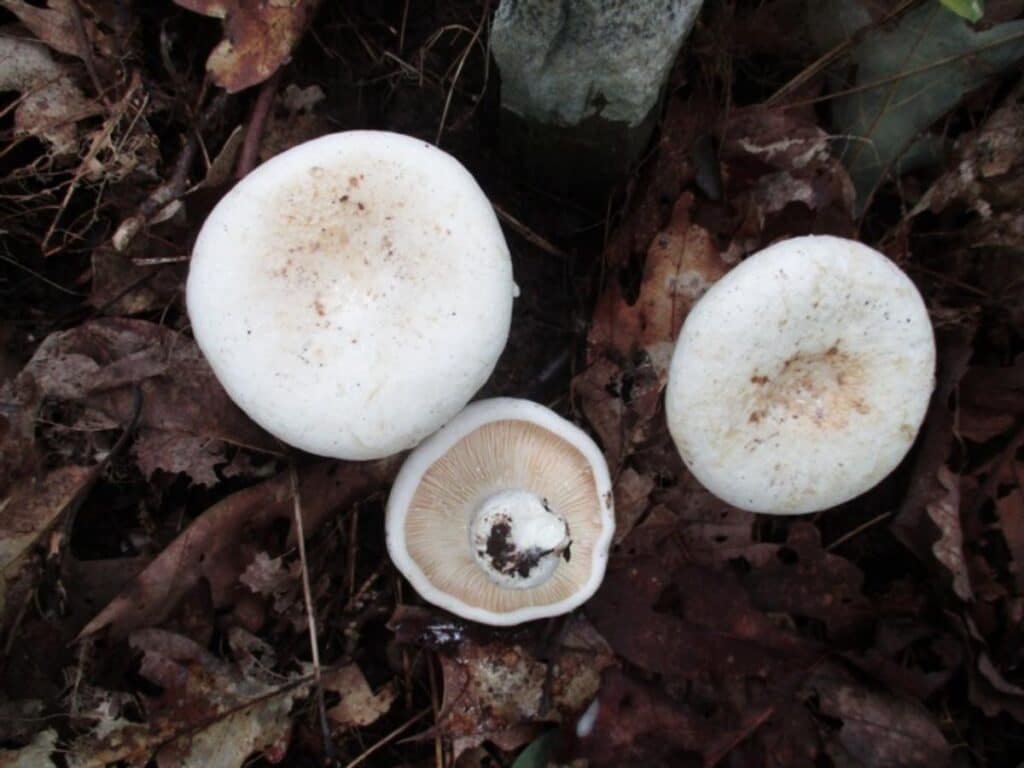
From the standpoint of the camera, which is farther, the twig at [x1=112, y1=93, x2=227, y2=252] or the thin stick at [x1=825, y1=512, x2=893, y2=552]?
the thin stick at [x1=825, y1=512, x2=893, y2=552]

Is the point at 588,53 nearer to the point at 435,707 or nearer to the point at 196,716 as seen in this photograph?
the point at 435,707

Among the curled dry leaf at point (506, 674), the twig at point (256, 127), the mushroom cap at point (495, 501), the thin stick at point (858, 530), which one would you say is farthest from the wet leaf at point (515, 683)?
the twig at point (256, 127)

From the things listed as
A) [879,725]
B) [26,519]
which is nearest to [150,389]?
[26,519]

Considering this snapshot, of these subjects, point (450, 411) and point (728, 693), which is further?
point (728, 693)

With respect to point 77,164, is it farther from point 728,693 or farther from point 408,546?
point 728,693

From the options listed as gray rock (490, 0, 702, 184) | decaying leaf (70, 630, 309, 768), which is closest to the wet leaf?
decaying leaf (70, 630, 309, 768)

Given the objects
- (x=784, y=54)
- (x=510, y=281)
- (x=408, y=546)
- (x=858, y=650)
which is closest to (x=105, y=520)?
(x=408, y=546)

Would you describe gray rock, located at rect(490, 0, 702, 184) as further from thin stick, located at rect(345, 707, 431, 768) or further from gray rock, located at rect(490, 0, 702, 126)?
thin stick, located at rect(345, 707, 431, 768)
